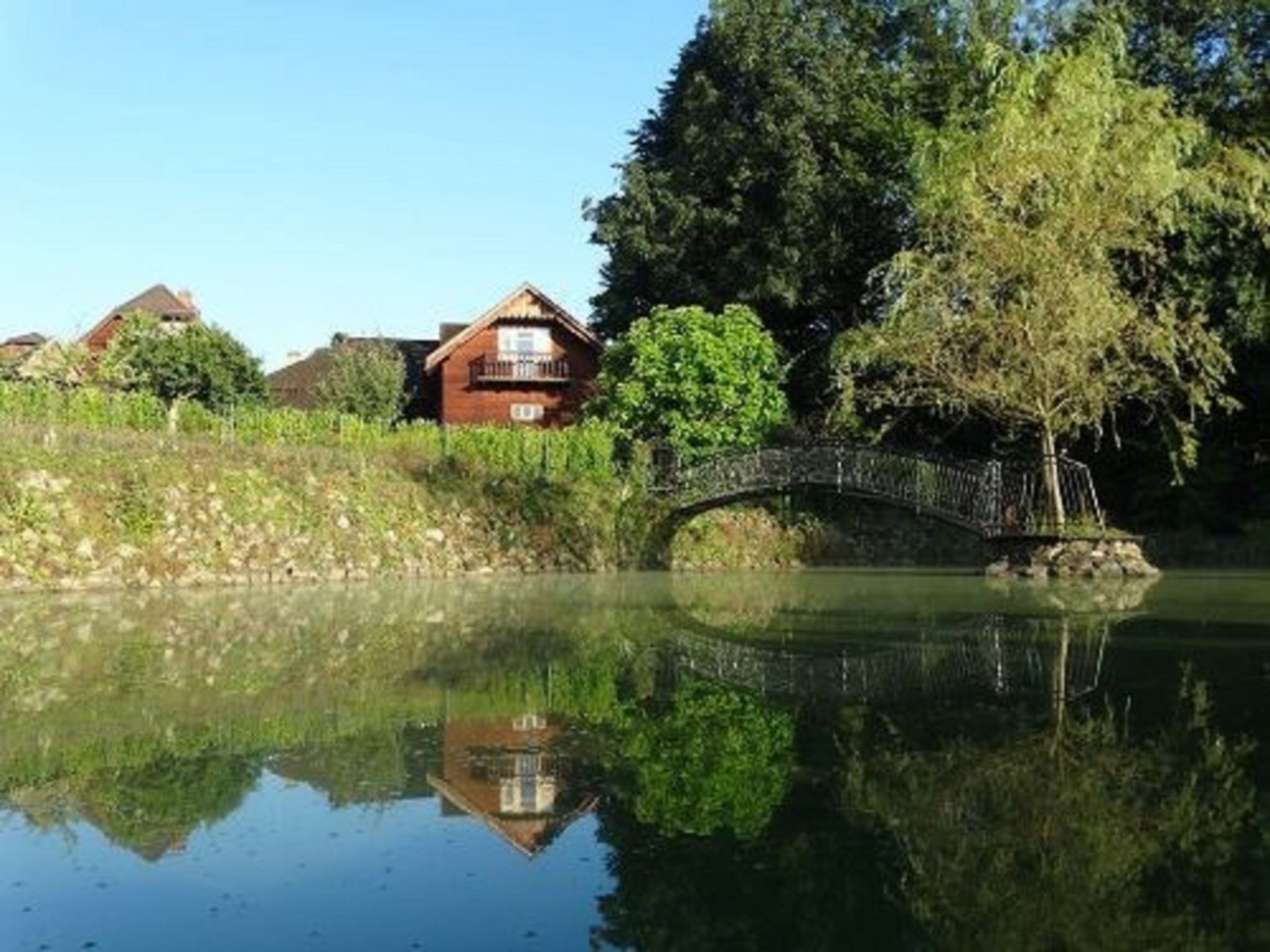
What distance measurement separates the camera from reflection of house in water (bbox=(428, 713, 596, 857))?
7184 millimetres

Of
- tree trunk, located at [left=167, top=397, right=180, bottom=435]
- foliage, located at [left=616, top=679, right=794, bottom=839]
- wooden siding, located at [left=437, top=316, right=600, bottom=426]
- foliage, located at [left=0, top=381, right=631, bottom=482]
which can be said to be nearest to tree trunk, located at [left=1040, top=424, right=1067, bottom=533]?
foliage, located at [left=0, top=381, right=631, bottom=482]

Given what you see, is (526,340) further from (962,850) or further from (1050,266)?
(962,850)

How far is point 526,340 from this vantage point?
165 feet

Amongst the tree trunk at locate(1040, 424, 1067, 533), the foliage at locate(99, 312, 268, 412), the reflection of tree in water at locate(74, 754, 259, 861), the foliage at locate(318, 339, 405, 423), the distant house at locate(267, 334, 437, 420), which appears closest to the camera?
the reflection of tree in water at locate(74, 754, 259, 861)

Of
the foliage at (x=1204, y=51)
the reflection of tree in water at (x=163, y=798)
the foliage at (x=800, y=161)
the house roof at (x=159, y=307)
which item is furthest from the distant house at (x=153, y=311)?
the reflection of tree in water at (x=163, y=798)

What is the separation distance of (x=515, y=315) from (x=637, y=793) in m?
42.9

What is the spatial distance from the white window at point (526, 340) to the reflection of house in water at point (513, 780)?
40.4 m

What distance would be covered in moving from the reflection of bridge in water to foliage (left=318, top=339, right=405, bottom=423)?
29.9 meters

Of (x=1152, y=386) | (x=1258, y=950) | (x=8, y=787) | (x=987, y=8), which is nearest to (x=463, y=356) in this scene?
(x=987, y=8)

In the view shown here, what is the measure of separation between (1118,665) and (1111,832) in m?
6.59

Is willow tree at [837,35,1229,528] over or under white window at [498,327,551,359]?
under

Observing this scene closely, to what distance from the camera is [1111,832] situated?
22.3 feet

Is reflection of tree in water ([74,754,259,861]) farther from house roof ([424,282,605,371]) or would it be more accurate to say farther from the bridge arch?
house roof ([424,282,605,371])

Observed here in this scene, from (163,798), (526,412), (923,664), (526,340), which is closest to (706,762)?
(163,798)
